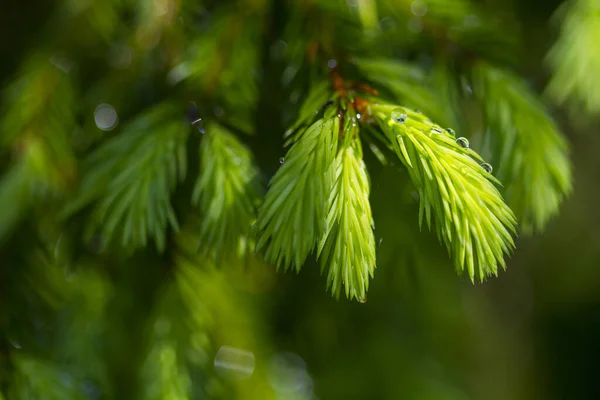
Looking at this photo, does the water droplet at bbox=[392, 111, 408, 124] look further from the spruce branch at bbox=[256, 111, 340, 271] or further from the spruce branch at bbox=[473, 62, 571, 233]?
the spruce branch at bbox=[473, 62, 571, 233]

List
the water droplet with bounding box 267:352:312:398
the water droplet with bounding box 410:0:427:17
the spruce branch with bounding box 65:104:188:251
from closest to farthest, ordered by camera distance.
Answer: the spruce branch with bounding box 65:104:188:251
the water droplet with bounding box 410:0:427:17
the water droplet with bounding box 267:352:312:398

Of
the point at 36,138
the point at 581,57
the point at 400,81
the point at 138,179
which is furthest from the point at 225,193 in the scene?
the point at 581,57

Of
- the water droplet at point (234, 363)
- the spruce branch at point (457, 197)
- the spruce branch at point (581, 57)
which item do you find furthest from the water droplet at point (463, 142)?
the water droplet at point (234, 363)

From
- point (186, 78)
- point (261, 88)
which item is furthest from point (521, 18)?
point (186, 78)

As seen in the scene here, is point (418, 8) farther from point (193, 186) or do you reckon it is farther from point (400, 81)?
point (193, 186)

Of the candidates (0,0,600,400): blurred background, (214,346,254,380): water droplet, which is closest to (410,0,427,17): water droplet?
(0,0,600,400): blurred background

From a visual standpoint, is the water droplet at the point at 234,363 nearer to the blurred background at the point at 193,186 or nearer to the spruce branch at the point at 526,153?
the blurred background at the point at 193,186

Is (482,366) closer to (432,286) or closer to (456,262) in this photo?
(432,286)

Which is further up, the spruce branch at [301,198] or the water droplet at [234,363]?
the spruce branch at [301,198]
